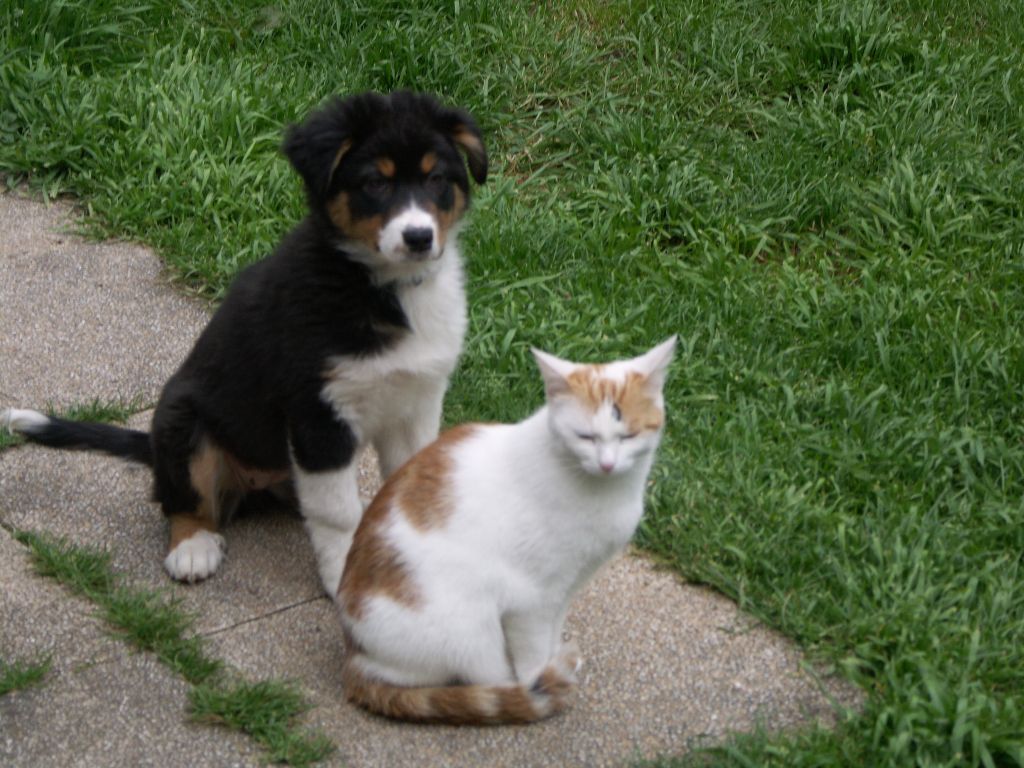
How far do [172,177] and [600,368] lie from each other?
3.62m

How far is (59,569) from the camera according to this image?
4562 millimetres

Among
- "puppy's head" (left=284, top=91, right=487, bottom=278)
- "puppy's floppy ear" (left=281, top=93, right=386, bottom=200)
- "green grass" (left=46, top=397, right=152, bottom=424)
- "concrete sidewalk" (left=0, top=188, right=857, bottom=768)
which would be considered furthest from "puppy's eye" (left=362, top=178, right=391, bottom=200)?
"green grass" (left=46, top=397, right=152, bottom=424)

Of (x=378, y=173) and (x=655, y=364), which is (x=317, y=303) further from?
(x=655, y=364)

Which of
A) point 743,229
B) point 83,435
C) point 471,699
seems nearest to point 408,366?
point 471,699

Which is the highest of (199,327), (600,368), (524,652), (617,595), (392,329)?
(600,368)

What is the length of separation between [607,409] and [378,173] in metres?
1.17

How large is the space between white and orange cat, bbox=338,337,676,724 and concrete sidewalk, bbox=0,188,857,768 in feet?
0.41

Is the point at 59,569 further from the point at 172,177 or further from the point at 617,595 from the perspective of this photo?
the point at 172,177

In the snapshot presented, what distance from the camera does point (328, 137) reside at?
434 cm

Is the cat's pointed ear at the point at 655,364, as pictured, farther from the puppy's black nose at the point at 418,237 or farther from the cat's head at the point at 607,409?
the puppy's black nose at the point at 418,237

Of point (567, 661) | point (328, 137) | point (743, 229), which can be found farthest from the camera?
point (743, 229)

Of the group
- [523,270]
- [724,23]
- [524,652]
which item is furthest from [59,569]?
[724,23]

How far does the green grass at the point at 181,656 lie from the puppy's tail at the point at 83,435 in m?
0.47

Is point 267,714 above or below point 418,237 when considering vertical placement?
below
